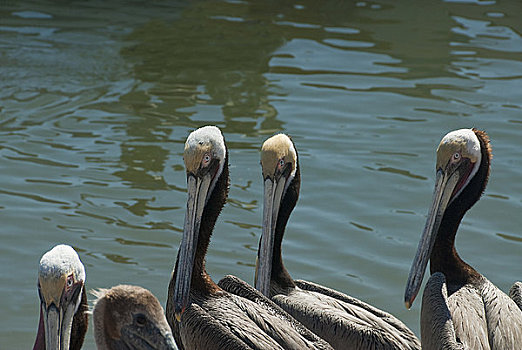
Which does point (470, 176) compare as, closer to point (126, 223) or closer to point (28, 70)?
point (126, 223)

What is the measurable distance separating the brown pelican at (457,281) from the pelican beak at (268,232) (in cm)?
66

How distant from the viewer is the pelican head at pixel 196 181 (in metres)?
4.10

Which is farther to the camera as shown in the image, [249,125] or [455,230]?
[249,125]

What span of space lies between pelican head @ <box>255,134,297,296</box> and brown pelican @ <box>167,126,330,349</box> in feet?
0.92

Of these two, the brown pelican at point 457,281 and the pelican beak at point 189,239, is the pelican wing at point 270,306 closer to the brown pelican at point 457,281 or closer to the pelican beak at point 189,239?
the pelican beak at point 189,239

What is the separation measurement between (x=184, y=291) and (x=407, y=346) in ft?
3.18

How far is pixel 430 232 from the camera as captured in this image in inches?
170

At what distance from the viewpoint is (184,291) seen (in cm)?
404

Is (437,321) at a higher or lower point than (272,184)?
lower

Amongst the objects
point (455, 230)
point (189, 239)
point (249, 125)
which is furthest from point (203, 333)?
point (249, 125)

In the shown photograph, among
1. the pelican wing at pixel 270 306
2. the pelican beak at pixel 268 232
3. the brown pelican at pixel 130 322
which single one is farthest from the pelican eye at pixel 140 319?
the pelican beak at pixel 268 232

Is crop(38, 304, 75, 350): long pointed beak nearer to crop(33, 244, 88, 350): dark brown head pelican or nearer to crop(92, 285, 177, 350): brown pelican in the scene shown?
crop(33, 244, 88, 350): dark brown head pelican

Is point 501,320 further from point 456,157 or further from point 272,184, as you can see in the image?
point 272,184

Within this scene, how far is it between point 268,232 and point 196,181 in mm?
477
